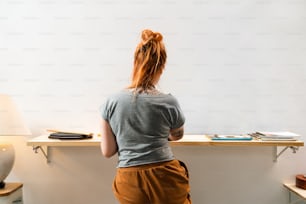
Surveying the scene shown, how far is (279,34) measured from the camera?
2230 millimetres

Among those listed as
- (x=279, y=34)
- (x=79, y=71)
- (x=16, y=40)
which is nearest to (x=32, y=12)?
(x=16, y=40)

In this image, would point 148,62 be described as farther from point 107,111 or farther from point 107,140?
point 107,140

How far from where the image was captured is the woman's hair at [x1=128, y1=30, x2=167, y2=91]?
141 centimetres

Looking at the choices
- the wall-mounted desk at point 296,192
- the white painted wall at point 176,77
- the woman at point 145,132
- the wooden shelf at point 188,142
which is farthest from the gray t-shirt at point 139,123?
the wall-mounted desk at point 296,192

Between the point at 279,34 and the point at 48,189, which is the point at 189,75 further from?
the point at 48,189

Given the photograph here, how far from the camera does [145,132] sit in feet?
4.56

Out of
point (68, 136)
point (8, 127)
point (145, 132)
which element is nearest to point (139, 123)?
point (145, 132)

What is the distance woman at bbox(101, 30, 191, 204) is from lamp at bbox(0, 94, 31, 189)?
804mm

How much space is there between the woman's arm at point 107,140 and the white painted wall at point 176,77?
2.45ft

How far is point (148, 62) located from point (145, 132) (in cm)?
32

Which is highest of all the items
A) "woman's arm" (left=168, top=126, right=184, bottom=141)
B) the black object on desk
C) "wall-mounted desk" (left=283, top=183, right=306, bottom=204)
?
"woman's arm" (left=168, top=126, right=184, bottom=141)

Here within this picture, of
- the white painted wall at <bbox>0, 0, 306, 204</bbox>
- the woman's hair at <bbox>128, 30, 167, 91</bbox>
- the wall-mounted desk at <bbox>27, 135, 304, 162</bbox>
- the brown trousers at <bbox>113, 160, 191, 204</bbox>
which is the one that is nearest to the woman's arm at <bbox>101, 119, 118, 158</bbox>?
the brown trousers at <bbox>113, 160, 191, 204</bbox>

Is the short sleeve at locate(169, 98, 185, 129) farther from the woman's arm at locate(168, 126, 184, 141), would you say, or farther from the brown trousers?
the brown trousers

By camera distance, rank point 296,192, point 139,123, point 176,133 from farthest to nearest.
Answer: point 296,192 → point 176,133 → point 139,123
